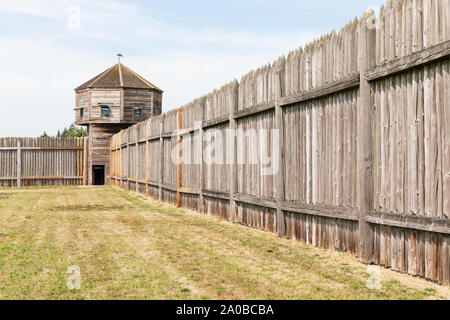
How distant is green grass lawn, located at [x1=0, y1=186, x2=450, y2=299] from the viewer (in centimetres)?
486

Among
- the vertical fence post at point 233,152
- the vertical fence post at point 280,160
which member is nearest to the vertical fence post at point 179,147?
the vertical fence post at point 233,152

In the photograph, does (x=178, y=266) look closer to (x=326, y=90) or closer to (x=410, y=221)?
(x=410, y=221)

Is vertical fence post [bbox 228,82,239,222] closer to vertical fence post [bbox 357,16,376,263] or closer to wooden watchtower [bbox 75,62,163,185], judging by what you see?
vertical fence post [bbox 357,16,376,263]

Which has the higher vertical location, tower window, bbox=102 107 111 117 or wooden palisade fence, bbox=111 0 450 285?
tower window, bbox=102 107 111 117

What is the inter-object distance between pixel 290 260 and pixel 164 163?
10.8 meters

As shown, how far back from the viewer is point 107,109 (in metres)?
34.2

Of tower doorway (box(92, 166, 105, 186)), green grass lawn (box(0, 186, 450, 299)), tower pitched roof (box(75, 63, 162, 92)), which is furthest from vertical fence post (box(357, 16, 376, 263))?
tower doorway (box(92, 166, 105, 186))

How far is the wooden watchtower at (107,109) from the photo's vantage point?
33.9 meters

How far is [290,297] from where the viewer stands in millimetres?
4621
